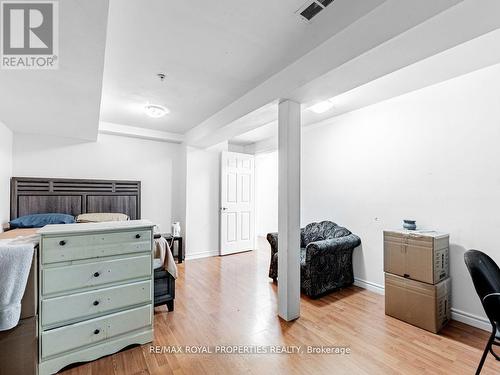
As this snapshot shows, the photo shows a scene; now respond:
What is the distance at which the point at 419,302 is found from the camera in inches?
92.0

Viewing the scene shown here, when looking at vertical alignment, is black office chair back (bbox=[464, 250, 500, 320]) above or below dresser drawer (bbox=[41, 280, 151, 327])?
above

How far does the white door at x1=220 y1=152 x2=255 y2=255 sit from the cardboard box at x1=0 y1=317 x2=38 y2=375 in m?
3.49

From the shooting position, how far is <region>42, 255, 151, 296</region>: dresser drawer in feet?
5.41

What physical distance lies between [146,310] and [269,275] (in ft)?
6.58

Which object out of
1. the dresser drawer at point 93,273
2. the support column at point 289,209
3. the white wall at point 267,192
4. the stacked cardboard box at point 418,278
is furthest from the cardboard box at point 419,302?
the white wall at point 267,192

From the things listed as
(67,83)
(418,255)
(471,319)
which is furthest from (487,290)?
(67,83)

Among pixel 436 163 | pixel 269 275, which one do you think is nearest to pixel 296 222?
pixel 269 275

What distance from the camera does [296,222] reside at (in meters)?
2.48

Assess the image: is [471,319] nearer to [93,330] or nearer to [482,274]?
[482,274]

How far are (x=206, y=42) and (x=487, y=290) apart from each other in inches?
102

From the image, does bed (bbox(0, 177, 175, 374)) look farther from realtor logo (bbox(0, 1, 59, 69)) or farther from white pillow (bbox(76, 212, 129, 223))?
realtor logo (bbox(0, 1, 59, 69))

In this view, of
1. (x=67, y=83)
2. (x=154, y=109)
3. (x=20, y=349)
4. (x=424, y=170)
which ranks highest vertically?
(x=154, y=109)

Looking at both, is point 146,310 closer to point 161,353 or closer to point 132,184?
point 161,353

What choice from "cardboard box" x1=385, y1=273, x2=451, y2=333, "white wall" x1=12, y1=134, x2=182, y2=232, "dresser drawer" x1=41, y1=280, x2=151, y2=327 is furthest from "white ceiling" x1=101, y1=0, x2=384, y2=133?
"cardboard box" x1=385, y1=273, x2=451, y2=333
